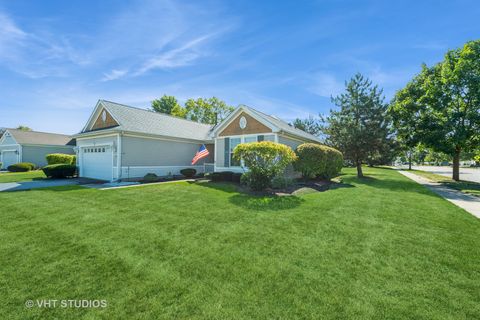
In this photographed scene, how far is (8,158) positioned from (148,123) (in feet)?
79.9

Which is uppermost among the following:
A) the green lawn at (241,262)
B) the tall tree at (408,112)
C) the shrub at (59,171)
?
the tall tree at (408,112)

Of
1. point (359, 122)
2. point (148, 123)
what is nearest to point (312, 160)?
point (359, 122)

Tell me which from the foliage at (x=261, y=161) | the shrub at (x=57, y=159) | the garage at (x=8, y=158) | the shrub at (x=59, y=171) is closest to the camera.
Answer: the foliage at (x=261, y=161)

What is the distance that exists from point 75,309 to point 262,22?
11.6 metres

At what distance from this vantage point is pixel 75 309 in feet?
8.68

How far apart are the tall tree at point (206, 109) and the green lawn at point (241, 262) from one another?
126 ft

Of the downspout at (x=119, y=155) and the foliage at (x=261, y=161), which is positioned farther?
the downspout at (x=119, y=155)

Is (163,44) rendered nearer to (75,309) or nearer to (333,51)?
(333,51)

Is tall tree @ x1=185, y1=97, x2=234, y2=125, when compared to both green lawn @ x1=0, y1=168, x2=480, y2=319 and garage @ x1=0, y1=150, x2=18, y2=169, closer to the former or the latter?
garage @ x1=0, y1=150, x2=18, y2=169

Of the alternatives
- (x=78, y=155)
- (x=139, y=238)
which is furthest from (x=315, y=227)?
(x=78, y=155)

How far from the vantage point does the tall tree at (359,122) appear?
61.7 ft

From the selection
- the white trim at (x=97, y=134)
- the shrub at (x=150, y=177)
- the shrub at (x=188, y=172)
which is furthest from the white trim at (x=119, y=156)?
the shrub at (x=188, y=172)

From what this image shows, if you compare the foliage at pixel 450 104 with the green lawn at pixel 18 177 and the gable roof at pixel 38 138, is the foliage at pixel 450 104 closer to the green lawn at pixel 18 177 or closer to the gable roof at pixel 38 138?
the green lawn at pixel 18 177

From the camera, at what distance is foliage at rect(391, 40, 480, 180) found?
14513 mm
